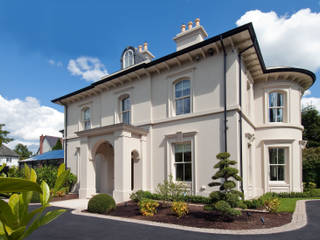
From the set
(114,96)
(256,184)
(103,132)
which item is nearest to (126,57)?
(114,96)

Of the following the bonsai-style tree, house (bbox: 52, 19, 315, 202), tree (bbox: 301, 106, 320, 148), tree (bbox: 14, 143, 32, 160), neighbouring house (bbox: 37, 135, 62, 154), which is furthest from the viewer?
tree (bbox: 14, 143, 32, 160)

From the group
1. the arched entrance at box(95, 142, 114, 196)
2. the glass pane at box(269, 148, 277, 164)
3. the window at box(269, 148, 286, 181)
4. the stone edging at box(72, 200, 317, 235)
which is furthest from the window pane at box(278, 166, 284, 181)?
the arched entrance at box(95, 142, 114, 196)

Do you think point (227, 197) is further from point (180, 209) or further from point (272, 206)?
point (272, 206)

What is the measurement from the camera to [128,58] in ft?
55.9

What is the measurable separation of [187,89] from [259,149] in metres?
5.80

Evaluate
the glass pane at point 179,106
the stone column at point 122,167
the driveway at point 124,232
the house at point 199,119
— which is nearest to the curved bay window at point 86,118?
the house at point 199,119

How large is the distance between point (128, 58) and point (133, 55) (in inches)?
18.9

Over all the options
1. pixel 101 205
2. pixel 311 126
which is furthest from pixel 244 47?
pixel 311 126

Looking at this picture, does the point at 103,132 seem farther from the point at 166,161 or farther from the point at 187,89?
the point at 187,89

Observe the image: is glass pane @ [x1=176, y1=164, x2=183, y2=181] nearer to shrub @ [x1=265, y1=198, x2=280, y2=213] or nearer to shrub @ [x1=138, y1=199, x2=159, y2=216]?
shrub @ [x1=138, y1=199, x2=159, y2=216]

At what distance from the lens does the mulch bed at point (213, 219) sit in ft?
24.5

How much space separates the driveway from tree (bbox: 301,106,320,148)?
68.0ft

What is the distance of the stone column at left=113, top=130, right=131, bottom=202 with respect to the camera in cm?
1208

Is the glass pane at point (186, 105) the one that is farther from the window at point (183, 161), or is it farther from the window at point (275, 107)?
the window at point (275, 107)
